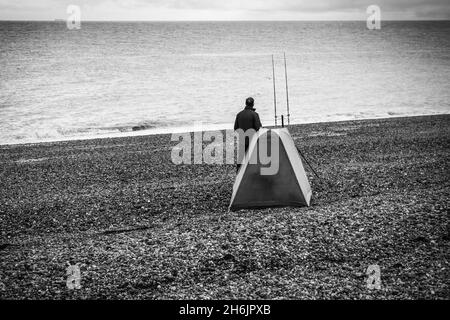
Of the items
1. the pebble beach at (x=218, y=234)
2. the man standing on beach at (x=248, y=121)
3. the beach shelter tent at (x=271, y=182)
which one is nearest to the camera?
the pebble beach at (x=218, y=234)

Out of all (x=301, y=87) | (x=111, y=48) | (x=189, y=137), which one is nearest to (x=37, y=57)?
(x=111, y=48)

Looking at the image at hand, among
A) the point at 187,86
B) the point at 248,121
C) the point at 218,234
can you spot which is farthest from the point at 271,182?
the point at 187,86

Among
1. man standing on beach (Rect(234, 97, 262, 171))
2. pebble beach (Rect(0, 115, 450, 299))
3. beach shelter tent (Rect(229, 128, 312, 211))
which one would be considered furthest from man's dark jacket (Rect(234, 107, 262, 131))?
pebble beach (Rect(0, 115, 450, 299))

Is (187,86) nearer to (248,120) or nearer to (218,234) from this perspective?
(248,120)

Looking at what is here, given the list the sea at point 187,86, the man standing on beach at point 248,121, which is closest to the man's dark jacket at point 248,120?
the man standing on beach at point 248,121

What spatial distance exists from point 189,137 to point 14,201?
39.3 feet

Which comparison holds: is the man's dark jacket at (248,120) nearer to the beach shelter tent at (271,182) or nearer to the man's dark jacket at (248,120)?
the man's dark jacket at (248,120)

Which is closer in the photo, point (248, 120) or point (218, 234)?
point (218, 234)

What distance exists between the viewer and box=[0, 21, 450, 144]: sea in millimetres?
31734

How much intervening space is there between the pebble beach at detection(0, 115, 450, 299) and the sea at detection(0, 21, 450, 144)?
43.9ft

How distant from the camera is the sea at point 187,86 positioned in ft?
104

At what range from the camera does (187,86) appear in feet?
161

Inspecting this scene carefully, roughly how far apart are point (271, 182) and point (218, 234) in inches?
82.0

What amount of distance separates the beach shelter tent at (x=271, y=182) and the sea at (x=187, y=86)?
15.9 m
